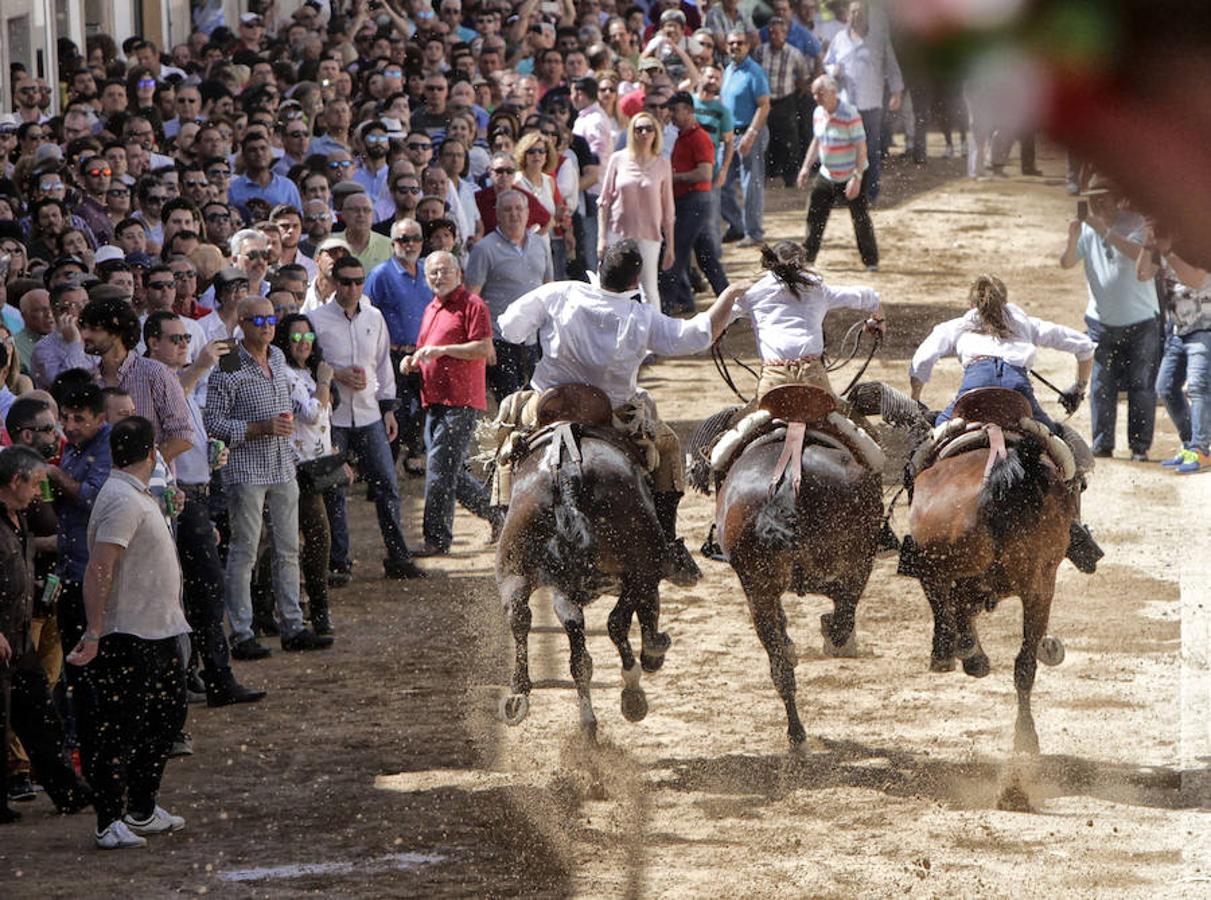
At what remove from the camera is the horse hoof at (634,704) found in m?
8.27

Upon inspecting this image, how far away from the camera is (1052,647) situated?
826cm

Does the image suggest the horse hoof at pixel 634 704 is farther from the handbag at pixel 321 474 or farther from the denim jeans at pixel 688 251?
the denim jeans at pixel 688 251

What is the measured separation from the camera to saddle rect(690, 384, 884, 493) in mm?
8117

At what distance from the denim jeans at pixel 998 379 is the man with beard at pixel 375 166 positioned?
292 inches

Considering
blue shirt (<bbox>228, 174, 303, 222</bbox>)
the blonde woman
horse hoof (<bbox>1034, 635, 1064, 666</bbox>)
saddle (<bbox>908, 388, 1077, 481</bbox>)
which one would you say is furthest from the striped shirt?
horse hoof (<bbox>1034, 635, 1064, 666</bbox>)

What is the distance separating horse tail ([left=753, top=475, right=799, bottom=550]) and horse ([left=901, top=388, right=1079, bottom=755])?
2.05 feet

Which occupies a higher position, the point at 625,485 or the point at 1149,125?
the point at 1149,125

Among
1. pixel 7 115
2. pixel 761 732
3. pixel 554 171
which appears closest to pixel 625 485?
pixel 761 732

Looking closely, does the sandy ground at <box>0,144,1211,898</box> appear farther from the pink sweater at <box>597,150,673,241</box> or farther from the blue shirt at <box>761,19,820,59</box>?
the blue shirt at <box>761,19,820,59</box>

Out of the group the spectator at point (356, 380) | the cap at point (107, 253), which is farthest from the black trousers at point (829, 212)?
the cap at point (107, 253)

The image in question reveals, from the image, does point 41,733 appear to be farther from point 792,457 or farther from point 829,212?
point 829,212

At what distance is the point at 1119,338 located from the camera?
13844 millimetres

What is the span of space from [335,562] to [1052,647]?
4.79 metres

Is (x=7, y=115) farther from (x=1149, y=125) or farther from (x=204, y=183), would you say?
(x=1149, y=125)
